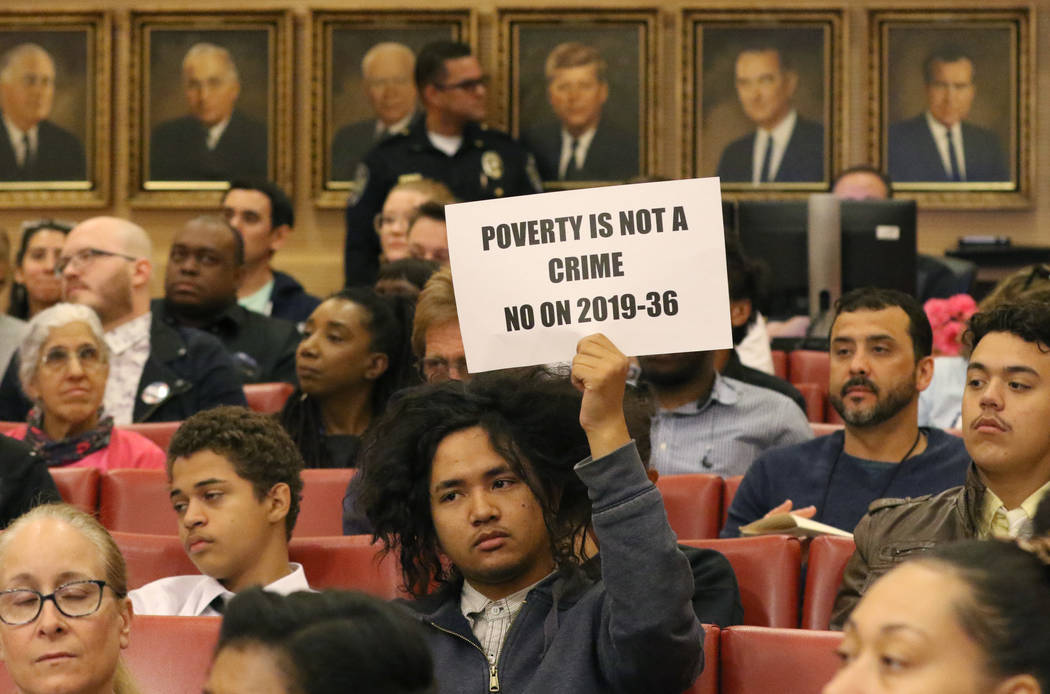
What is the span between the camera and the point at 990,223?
841 centimetres

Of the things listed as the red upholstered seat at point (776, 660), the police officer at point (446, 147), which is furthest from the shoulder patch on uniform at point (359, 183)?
the red upholstered seat at point (776, 660)

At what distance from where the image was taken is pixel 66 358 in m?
4.49

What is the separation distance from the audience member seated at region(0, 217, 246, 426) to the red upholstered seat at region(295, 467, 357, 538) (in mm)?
1188

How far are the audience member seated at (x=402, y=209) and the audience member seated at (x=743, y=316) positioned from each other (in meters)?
1.54

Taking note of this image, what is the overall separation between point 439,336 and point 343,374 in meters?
0.94

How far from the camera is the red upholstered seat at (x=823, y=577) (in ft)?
10.1

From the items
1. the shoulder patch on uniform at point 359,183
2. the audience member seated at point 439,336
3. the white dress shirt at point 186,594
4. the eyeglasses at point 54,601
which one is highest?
the shoulder patch on uniform at point 359,183

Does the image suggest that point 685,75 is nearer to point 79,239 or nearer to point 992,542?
point 79,239

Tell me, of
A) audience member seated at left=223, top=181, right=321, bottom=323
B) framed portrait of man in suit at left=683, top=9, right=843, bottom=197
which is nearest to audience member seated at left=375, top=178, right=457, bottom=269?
audience member seated at left=223, top=181, right=321, bottom=323

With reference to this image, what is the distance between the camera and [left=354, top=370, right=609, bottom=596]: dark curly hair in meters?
2.69

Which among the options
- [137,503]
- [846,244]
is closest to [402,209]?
[846,244]

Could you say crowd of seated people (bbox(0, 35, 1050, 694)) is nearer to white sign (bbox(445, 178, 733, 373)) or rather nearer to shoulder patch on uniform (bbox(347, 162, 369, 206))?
white sign (bbox(445, 178, 733, 373))

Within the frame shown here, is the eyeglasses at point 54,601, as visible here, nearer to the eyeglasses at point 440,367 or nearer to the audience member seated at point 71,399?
the eyeglasses at point 440,367

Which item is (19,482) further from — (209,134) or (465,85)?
(209,134)
